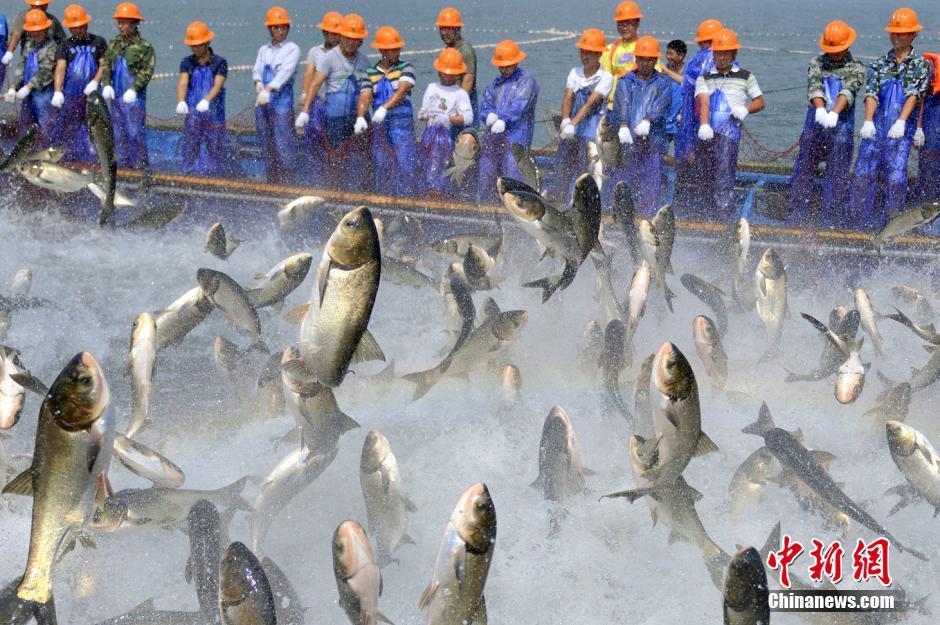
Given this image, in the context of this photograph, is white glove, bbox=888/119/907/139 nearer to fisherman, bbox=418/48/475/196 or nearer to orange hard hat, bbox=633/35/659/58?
orange hard hat, bbox=633/35/659/58

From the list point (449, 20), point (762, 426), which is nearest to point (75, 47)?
point (449, 20)

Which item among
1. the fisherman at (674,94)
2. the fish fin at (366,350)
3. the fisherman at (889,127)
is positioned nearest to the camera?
the fish fin at (366,350)

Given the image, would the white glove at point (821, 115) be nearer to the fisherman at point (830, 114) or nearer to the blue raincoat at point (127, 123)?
the fisherman at point (830, 114)

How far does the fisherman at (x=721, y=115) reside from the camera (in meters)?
11.2

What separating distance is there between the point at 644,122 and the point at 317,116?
411 centimetres

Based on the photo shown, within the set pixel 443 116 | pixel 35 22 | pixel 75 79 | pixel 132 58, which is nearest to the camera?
pixel 443 116

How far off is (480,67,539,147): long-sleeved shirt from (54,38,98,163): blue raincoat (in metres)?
5.79

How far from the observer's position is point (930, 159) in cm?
1119

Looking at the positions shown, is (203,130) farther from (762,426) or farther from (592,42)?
(762,426)

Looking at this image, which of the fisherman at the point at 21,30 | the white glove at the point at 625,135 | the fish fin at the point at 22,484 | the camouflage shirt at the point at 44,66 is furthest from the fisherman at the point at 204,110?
the fish fin at the point at 22,484

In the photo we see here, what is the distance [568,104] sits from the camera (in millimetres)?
11781

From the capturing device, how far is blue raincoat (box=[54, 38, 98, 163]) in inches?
541

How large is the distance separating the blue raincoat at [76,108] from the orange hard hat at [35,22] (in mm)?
912

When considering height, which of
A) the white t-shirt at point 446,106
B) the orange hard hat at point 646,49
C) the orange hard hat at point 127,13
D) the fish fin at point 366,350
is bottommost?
the fish fin at point 366,350
